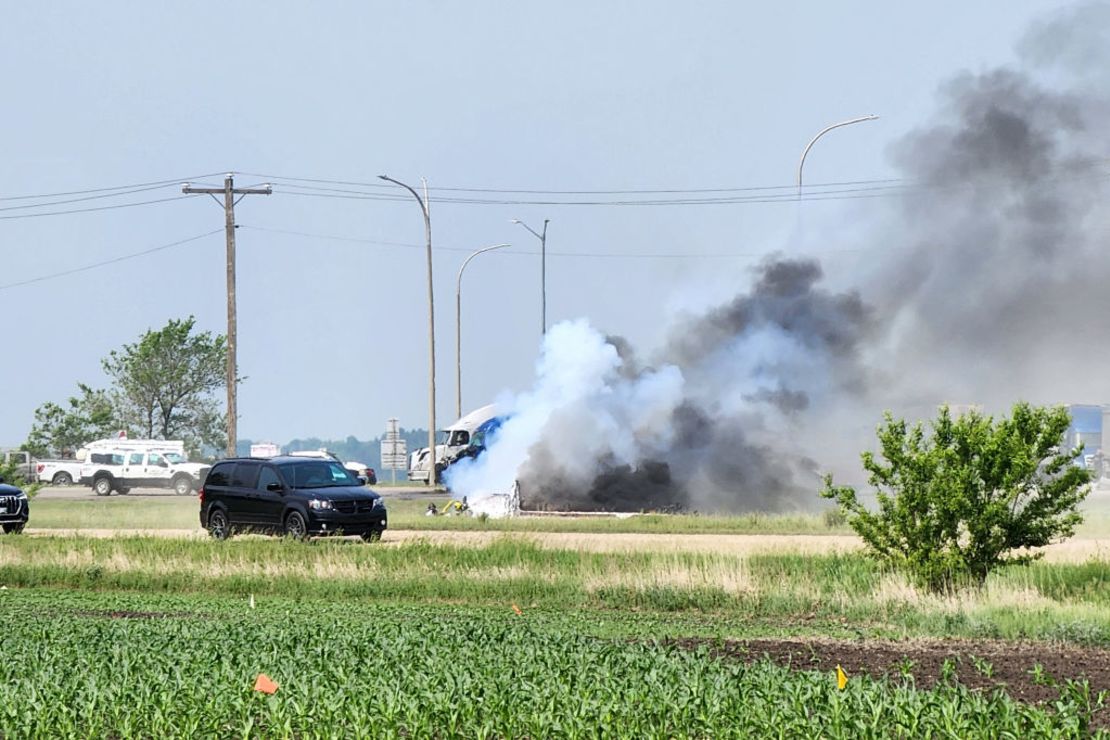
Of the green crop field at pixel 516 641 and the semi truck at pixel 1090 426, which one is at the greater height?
the semi truck at pixel 1090 426

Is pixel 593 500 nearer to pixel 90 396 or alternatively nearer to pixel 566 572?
pixel 566 572

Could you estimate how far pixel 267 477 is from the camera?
1291 inches

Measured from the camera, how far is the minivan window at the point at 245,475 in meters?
33.1

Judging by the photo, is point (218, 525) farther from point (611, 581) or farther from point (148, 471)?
point (148, 471)

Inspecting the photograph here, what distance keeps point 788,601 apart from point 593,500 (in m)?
29.2

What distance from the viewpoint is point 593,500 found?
49.5 meters

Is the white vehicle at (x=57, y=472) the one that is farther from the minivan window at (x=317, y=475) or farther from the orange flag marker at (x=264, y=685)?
the orange flag marker at (x=264, y=685)

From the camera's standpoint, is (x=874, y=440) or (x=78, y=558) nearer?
(x=78, y=558)

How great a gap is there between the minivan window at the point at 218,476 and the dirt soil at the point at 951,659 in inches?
772

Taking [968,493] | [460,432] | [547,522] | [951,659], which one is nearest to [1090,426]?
[460,432]

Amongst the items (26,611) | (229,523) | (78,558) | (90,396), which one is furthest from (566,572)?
(90,396)

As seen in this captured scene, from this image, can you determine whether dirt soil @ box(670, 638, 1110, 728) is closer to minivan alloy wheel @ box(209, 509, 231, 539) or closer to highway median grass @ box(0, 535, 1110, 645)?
highway median grass @ box(0, 535, 1110, 645)


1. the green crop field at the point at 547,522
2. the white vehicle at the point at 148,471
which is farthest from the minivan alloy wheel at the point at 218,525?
the white vehicle at the point at 148,471

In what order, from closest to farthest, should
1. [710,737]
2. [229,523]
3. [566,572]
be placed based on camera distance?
1. [710,737]
2. [566,572]
3. [229,523]
